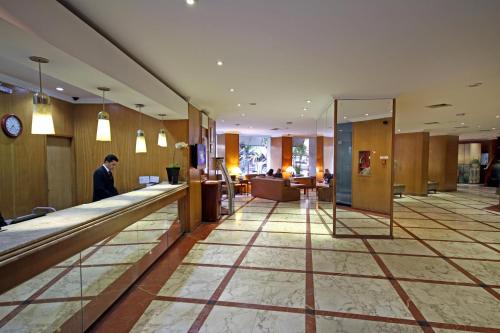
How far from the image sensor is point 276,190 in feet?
33.4

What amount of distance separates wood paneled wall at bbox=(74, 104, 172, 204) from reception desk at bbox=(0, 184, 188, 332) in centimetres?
265

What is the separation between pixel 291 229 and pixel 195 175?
2.60 m

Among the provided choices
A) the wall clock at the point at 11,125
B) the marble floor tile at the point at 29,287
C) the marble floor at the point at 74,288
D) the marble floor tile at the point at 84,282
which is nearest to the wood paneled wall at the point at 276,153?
the marble floor at the point at 74,288

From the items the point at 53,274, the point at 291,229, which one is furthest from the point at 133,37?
the point at 291,229

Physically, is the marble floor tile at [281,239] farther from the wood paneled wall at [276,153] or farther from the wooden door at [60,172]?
the wood paneled wall at [276,153]

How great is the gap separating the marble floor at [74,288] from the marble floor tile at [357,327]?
2289 millimetres

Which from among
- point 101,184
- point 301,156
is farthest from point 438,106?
point 301,156

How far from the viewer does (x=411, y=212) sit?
26.1 feet

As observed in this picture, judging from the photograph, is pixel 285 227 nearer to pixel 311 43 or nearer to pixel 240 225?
pixel 240 225

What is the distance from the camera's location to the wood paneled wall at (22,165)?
4.31 metres

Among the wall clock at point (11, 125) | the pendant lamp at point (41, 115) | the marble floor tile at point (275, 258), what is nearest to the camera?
the pendant lamp at point (41, 115)

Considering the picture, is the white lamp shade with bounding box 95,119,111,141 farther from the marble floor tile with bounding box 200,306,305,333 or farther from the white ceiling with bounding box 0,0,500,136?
the marble floor tile with bounding box 200,306,305,333

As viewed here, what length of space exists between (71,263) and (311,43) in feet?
10.8

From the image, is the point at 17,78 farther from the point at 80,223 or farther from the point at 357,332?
the point at 357,332
